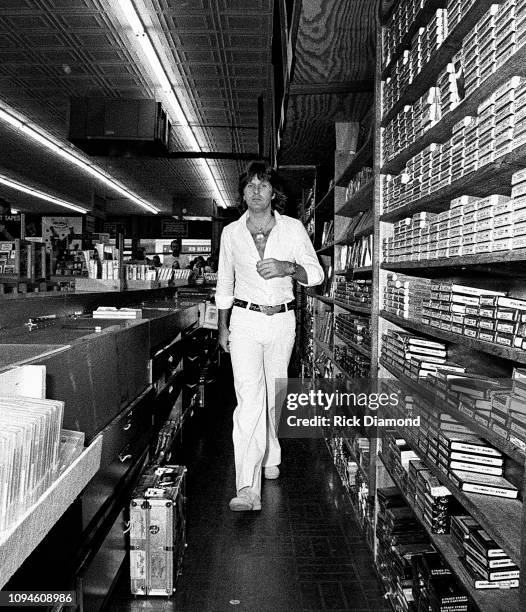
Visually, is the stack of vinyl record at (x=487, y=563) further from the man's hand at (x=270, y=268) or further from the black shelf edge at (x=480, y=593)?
the man's hand at (x=270, y=268)

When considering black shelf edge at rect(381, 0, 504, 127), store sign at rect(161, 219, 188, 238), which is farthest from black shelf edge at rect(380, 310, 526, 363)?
store sign at rect(161, 219, 188, 238)

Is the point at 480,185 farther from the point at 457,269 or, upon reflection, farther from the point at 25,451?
the point at 25,451

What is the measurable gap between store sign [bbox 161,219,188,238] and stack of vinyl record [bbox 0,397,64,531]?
21.0 metres

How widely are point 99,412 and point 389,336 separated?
133 cm

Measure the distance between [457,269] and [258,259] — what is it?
1.47 meters

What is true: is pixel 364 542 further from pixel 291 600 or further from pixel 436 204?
pixel 436 204

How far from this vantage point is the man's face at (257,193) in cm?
346

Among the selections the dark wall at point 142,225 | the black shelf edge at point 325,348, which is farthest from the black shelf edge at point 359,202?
the dark wall at point 142,225

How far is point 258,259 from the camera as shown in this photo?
11.7 ft

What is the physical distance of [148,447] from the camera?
2951mm

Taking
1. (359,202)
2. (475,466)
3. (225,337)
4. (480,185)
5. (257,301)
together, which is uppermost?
(359,202)

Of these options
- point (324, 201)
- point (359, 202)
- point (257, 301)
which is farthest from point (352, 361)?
point (324, 201)

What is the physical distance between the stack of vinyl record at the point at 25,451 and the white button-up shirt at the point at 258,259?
2400mm

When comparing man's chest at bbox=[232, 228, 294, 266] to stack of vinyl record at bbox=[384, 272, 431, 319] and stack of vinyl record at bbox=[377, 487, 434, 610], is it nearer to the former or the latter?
stack of vinyl record at bbox=[384, 272, 431, 319]
